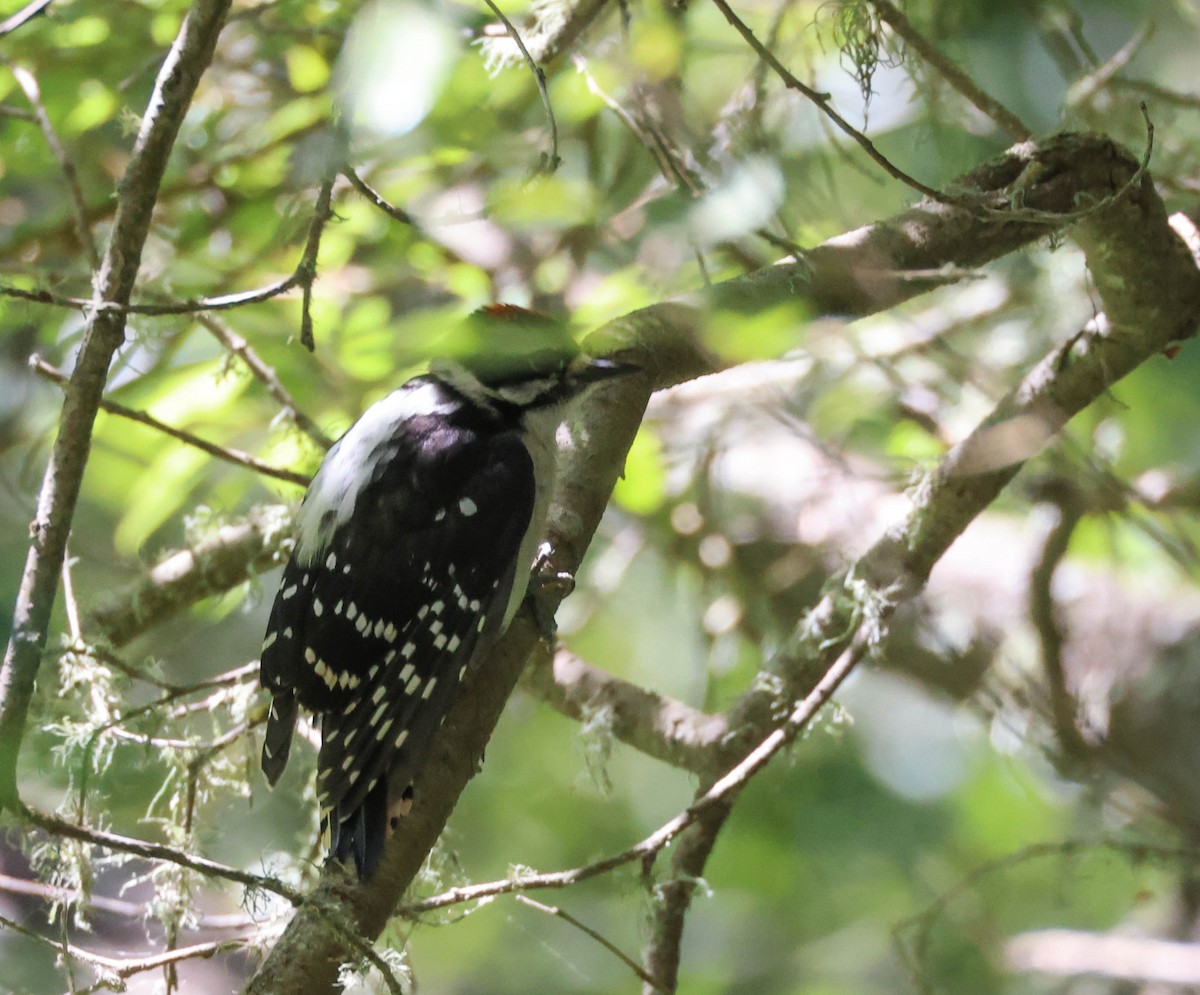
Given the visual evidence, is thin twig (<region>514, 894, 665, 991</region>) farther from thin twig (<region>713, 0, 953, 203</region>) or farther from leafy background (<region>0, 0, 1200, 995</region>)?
thin twig (<region>713, 0, 953, 203</region>)

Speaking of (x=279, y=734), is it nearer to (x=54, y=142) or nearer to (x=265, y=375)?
(x=265, y=375)

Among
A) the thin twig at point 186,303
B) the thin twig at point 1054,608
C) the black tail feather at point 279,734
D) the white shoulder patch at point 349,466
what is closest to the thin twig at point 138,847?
the black tail feather at point 279,734

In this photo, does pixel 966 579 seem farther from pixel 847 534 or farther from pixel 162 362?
pixel 162 362

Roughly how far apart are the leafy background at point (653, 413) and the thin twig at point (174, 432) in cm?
15

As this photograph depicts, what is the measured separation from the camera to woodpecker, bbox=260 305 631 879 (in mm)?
2004

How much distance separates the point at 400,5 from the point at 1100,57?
72.9 inches

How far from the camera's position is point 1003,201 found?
207cm

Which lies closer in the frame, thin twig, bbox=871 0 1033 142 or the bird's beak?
thin twig, bbox=871 0 1033 142

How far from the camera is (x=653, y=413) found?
344cm

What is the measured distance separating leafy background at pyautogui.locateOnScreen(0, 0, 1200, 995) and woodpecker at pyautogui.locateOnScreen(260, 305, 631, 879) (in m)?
0.26

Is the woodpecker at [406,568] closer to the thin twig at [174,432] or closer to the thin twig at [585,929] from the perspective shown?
the thin twig at [174,432]

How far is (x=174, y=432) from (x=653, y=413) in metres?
1.53

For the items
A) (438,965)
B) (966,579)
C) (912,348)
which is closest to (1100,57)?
(912,348)

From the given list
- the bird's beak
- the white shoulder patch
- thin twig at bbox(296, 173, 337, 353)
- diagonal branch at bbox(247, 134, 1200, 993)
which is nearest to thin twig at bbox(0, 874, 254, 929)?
diagonal branch at bbox(247, 134, 1200, 993)
